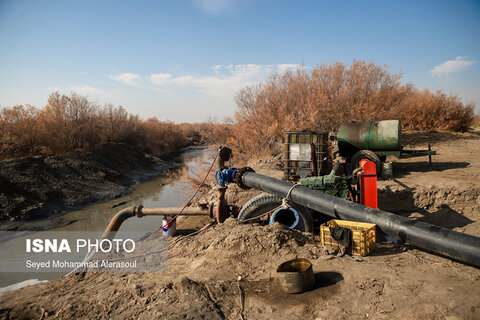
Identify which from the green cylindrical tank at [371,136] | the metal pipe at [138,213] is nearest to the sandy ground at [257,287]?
the metal pipe at [138,213]

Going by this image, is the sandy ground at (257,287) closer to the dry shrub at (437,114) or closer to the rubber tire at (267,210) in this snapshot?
the rubber tire at (267,210)

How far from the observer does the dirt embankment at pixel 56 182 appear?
12.9 meters

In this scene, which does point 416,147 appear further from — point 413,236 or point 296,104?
point 413,236

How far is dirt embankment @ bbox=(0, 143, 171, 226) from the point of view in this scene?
1286cm

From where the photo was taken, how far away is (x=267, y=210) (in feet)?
21.6

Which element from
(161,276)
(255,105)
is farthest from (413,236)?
(255,105)

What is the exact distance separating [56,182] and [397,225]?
1657cm

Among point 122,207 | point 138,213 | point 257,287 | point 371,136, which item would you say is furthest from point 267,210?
point 122,207

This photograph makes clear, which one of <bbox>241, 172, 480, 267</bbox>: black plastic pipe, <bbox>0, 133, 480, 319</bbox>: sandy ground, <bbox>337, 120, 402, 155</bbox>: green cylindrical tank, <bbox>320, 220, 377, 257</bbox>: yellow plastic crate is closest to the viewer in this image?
<bbox>0, 133, 480, 319</bbox>: sandy ground

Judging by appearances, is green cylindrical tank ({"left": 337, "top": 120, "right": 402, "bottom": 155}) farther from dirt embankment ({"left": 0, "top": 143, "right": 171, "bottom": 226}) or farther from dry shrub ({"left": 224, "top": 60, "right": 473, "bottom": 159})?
dirt embankment ({"left": 0, "top": 143, "right": 171, "bottom": 226})

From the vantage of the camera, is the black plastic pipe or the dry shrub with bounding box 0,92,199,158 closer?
the black plastic pipe

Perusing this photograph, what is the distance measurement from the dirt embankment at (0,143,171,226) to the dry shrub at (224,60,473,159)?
8357 millimetres

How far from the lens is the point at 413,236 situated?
4.11 m

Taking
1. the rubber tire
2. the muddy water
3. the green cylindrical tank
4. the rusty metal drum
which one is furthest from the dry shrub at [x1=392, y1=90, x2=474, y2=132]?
the rusty metal drum
